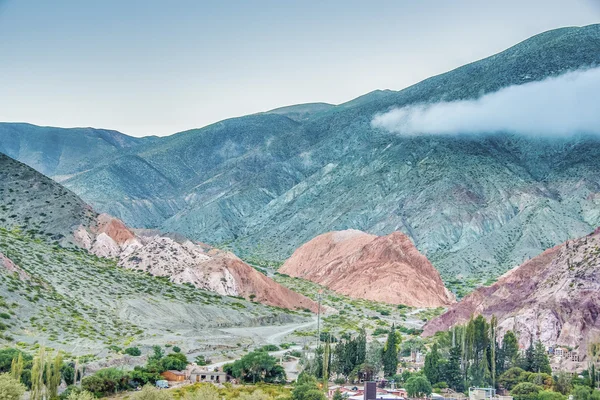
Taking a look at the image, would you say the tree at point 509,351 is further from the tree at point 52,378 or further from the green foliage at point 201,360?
the tree at point 52,378

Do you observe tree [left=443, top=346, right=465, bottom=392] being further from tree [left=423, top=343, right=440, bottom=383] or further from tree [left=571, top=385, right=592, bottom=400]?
tree [left=571, top=385, right=592, bottom=400]

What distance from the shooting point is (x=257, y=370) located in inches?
2901

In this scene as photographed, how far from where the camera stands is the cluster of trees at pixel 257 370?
7350 cm

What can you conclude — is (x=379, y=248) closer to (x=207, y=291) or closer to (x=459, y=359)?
(x=207, y=291)

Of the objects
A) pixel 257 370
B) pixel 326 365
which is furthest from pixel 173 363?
pixel 326 365

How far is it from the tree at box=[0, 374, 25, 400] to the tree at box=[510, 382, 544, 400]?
33.9m

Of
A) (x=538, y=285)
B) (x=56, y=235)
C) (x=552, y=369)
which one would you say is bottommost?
(x=552, y=369)

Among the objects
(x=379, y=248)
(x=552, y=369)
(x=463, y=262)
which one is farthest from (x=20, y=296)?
(x=463, y=262)

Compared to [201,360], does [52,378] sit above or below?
above

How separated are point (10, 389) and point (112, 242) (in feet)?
270

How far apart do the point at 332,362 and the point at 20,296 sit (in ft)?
103

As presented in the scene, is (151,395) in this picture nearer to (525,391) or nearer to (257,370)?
(257,370)

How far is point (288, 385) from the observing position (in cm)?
7250

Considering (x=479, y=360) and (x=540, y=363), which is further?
(x=479, y=360)
